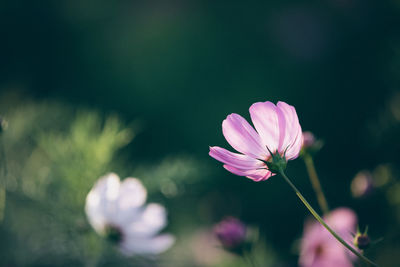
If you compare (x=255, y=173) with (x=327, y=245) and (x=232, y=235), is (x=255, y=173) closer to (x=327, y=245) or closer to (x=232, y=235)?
(x=232, y=235)

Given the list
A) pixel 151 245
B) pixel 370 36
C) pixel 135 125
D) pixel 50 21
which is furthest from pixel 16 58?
pixel 370 36

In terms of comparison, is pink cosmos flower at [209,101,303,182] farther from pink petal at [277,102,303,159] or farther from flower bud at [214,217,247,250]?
flower bud at [214,217,247,250]

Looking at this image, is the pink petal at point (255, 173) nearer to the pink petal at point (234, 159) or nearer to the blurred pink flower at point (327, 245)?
the pink petal at point (234, 159)

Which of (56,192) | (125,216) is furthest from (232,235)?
(56,192)

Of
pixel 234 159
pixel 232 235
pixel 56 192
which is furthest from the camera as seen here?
pixel 56 192

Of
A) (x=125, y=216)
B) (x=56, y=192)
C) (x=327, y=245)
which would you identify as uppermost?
(x=56, y=192)

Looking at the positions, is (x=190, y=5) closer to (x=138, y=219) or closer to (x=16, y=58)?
(x=16, y=58)
